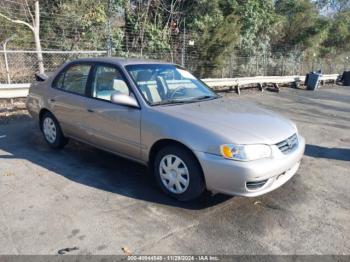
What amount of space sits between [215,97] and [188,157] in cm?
148

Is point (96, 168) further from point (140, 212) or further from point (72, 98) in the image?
point (140, 212)

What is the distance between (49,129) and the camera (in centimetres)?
565

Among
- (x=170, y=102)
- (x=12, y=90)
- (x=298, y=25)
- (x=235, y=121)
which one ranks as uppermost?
(x=298, y=25)

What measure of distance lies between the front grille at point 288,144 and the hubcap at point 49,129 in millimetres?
3542

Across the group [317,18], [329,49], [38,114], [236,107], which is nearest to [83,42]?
[38,114]

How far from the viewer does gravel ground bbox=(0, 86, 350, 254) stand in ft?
10.5

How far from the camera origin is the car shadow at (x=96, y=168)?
411 centimetres

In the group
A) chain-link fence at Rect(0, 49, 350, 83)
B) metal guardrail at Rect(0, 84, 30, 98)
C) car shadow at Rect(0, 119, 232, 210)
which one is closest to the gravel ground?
car shadow at Rect(0, 119, 232, 210)

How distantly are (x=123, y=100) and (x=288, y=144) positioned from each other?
199 centimetres

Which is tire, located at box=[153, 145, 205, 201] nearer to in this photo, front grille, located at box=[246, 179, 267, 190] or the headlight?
the headlight

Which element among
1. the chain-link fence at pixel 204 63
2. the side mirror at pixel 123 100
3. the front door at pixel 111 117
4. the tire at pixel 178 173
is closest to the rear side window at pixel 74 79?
the front door at pixel 111 117

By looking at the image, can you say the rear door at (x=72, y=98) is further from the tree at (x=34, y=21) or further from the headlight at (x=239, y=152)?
the tree at (x=34, y=21)

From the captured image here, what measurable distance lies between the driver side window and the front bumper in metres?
1.54

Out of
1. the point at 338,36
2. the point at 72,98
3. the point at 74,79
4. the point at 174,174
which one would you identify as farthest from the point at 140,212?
the point at 338,36
